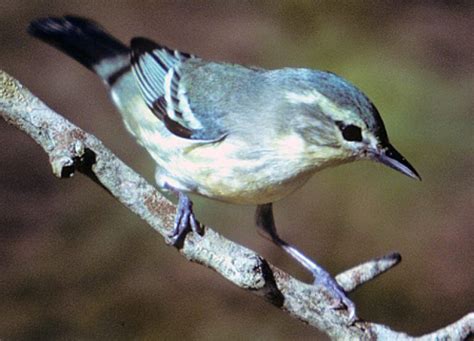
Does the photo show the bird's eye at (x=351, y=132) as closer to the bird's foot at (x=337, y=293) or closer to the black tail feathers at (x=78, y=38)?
the bird's foot at (x=337, y=293)

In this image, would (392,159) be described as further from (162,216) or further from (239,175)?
(162,216)

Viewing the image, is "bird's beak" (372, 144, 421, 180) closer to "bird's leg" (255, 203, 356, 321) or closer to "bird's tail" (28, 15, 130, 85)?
"bird's leg" (255, 203, 356, 321)

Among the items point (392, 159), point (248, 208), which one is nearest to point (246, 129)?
point (392, 159)

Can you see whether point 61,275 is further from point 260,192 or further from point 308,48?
point 260,192

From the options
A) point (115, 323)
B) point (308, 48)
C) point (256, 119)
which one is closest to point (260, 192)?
point (256, 119)

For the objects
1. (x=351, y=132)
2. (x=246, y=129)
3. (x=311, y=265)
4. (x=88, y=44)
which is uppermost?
(x=351, y=132)
